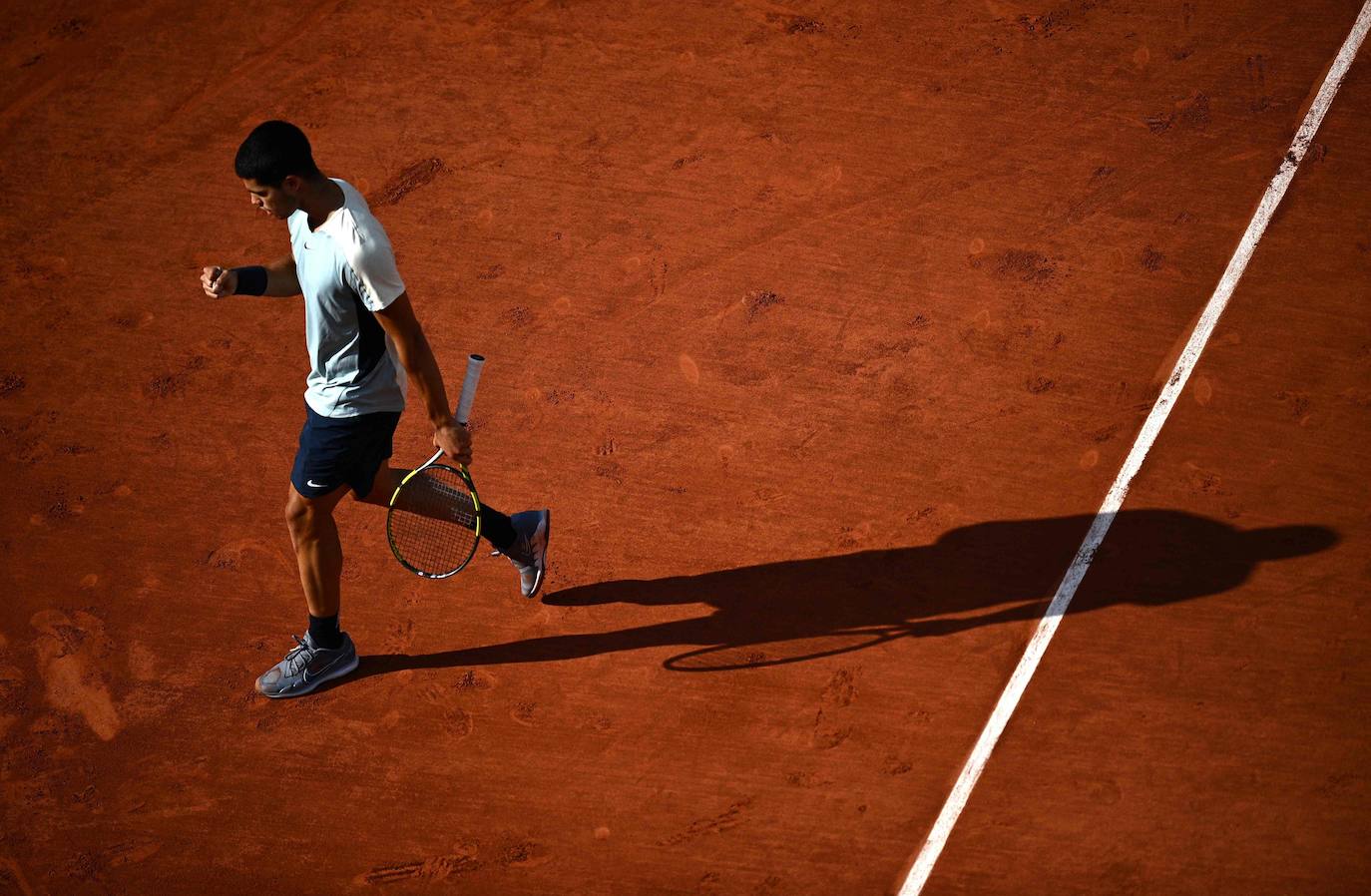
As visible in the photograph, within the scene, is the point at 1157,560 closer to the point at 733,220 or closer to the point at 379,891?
the point at 733,220

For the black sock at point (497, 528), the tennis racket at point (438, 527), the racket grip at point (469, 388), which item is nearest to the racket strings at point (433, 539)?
the tennis racket at point (438, 527)

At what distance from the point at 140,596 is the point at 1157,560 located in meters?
5.03

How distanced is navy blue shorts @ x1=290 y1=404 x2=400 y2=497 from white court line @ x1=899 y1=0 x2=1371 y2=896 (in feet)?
9.66

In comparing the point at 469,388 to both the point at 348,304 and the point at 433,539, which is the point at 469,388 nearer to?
the point at 348,304

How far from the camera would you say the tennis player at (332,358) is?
3.57m

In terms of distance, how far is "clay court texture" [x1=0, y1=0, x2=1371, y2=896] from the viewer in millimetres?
4488

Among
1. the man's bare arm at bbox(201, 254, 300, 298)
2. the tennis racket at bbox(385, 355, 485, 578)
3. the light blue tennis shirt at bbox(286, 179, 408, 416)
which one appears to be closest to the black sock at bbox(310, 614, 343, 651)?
the tennis racket at bbox(385, 355, 485, 578)

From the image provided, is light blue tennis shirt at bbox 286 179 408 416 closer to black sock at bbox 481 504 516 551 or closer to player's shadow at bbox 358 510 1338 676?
black sock at bbox 481 504 516 551

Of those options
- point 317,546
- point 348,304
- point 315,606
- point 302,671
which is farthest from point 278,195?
point 302,671

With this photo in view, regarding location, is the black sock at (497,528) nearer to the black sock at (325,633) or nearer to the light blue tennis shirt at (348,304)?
the light blue tennis shirt at (348,304)

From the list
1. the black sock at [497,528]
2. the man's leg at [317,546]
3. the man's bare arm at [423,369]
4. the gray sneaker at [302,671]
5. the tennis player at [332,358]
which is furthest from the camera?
the gray sneaker at [302,671]

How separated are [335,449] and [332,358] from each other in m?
0.37

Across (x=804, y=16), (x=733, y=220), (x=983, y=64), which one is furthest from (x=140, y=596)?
(x=983, y=64)

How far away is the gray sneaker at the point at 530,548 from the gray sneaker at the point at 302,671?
33.6 inches
